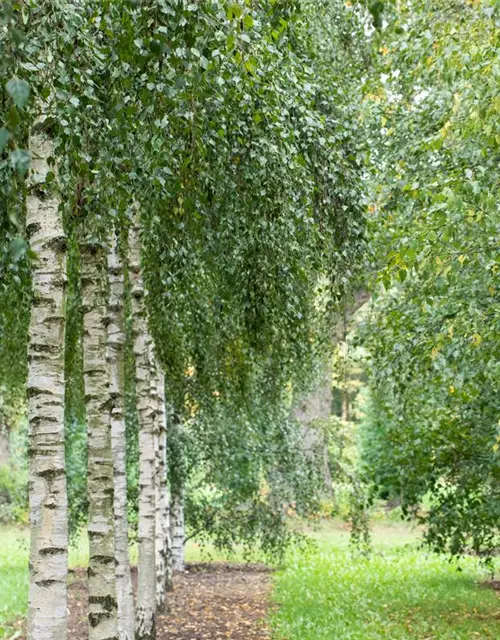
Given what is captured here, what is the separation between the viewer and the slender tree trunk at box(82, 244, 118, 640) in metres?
5.25

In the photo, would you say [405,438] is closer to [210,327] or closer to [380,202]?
[380,202]

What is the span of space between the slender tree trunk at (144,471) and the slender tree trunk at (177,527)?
5550mm

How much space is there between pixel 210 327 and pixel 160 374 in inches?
118

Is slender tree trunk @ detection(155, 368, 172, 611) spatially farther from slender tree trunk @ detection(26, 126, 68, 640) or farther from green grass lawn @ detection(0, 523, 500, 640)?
slender tree trunk @ detection(26, 126, 68, 640)

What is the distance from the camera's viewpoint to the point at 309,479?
14273 millimetres

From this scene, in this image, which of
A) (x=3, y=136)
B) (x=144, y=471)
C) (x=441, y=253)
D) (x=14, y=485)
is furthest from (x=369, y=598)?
(x=14, y=485)

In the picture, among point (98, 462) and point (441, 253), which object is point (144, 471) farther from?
point (441, 253)

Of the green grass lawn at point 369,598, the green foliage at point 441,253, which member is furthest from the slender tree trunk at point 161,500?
the green foliage at point 441,253

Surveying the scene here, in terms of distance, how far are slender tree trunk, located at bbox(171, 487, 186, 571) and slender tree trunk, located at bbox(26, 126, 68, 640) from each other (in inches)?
386

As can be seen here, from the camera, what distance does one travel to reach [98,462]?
17.9 ft

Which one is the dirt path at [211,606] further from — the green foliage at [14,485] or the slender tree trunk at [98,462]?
the green foliage at [14,485]

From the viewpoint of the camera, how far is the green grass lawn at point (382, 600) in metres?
9.04

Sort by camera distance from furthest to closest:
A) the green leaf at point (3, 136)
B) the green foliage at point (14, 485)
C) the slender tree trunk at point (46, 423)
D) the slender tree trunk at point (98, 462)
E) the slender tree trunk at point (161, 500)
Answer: the green foliage at point (14, 485) → the slender tree trunk at point (161, 500) → the slender tree trunk at point (98, 462) → the slender tree trunk at point (46, 423) → the green leaf at point (3, 136)

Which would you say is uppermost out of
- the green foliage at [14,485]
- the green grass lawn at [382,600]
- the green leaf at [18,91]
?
the green foliage at [14,485]
